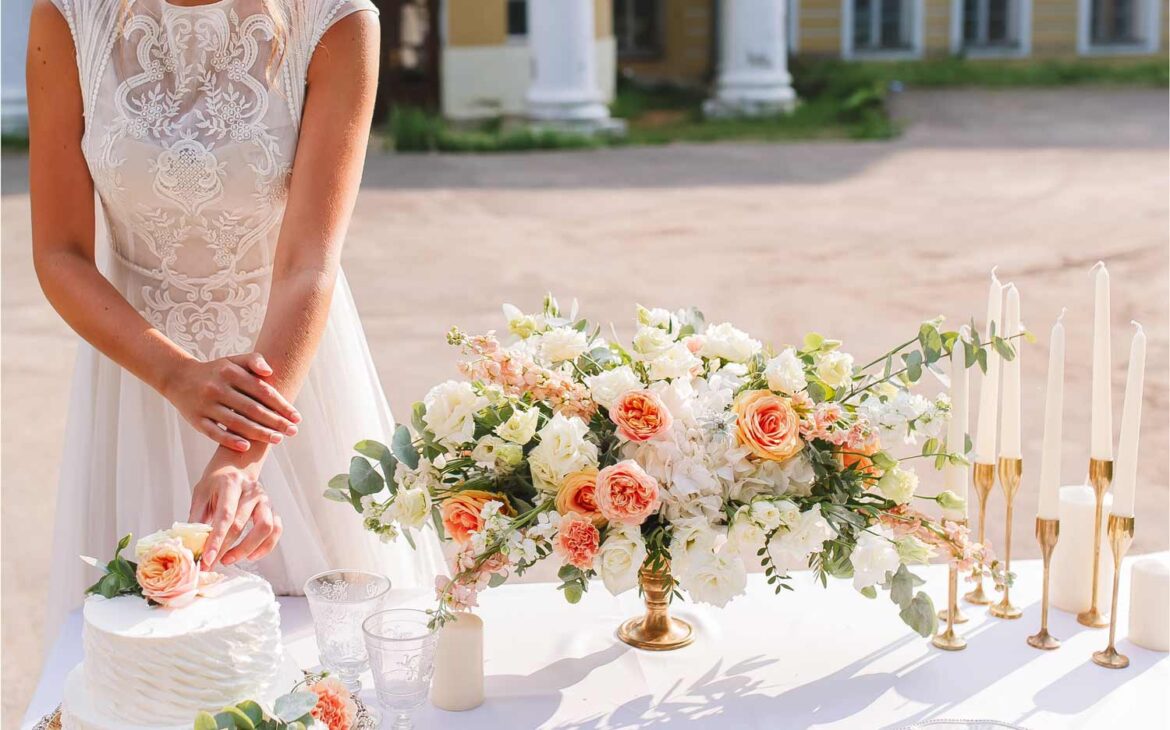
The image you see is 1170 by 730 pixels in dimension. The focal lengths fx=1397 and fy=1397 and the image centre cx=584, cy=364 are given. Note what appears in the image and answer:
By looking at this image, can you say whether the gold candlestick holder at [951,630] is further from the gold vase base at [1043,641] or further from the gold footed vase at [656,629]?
the gold footed vase at [656,629]

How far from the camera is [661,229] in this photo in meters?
10.7

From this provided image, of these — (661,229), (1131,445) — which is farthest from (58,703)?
(661,229)

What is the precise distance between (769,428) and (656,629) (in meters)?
0.48

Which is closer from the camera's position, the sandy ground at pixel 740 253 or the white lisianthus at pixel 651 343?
the white lisianthus at pixel 651 343

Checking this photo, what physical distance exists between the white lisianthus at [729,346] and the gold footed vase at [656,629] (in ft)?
1.20

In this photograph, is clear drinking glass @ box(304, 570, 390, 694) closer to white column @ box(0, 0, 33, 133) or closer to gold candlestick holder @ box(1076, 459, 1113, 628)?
gold candlestick holder @ box(1076, 459, 1113, 628)

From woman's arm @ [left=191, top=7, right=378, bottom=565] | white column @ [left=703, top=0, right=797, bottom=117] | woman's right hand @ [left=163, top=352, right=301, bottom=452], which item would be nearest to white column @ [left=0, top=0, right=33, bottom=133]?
white column @ [left=703, top=0, right=797, bottom=117]

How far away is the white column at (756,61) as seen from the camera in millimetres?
17172

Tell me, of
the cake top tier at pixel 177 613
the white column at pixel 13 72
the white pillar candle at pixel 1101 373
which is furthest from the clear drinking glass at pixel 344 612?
the white column at pixel 13 72

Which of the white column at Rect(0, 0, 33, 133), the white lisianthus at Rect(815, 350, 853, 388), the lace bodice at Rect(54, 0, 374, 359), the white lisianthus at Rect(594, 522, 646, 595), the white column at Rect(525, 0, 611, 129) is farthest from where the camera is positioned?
the white column at Rect(0, 0, 33, 133)

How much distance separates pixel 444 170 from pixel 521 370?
1186 cm

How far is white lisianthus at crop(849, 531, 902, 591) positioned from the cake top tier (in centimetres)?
77

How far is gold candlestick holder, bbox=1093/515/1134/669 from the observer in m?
2.10

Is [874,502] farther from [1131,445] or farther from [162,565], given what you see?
[162,565]
